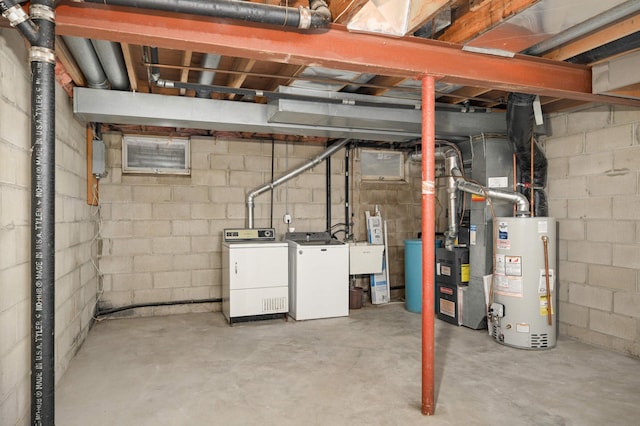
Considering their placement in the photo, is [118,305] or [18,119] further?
[118,305]

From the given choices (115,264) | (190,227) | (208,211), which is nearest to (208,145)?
(208,211)

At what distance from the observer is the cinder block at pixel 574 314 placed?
146 inches

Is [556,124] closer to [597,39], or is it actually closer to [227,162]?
[597,39]

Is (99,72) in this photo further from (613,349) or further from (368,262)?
(613,349)

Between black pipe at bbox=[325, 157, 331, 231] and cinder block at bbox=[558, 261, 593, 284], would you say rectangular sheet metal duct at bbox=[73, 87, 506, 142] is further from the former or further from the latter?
cinder block at bbox=[558, 261, 593, 284]

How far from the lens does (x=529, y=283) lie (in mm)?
3424

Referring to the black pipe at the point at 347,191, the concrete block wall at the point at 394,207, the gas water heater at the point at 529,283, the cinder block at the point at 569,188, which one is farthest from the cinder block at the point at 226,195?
the cinder block at the point at 569,188

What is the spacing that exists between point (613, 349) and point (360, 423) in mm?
2493

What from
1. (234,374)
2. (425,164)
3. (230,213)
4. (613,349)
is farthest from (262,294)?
(613,349)

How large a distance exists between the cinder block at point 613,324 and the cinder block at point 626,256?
423mm

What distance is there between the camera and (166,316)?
15.1ft

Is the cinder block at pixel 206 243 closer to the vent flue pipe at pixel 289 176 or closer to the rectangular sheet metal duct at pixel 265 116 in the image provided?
the vent flue pipe at pixel 289 176

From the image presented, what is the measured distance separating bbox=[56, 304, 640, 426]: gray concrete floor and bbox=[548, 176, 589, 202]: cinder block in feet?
4.28

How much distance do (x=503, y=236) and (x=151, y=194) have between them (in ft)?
11.5
